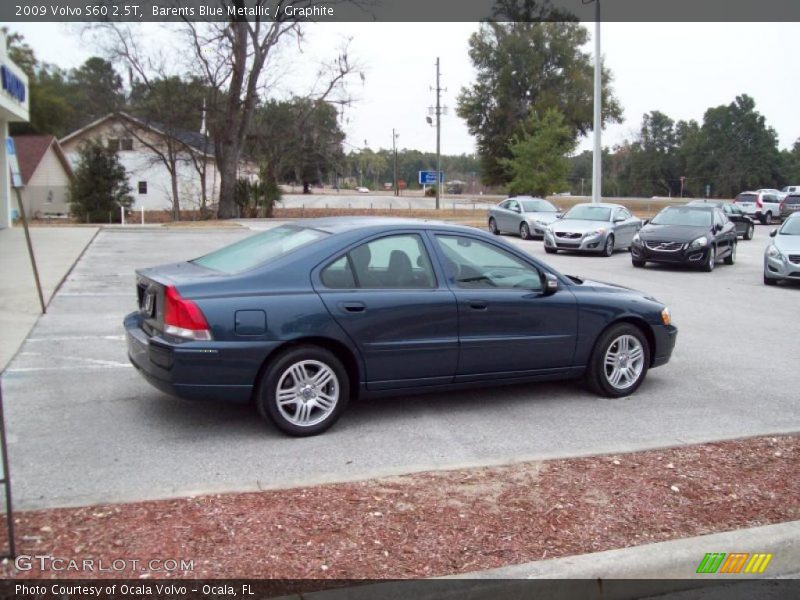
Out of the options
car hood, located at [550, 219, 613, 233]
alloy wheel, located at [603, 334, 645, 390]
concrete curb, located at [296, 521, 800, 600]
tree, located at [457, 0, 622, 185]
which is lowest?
concrete curb, located at [296, 521, 800, 600]

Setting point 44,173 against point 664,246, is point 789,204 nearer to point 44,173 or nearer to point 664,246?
point 664,246

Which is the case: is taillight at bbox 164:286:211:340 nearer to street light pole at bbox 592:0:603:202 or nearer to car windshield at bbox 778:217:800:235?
car windshield at bbox 778:217:800:235

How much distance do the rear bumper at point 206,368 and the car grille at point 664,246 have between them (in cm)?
1399

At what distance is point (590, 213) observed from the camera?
73.2 ft

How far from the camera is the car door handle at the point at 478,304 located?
234 inches

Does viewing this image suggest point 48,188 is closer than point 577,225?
No

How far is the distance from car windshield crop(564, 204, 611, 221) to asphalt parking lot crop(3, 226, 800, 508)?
1268cm

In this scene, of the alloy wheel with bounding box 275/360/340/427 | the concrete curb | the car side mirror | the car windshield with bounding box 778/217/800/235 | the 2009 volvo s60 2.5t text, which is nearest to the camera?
the concrete curb

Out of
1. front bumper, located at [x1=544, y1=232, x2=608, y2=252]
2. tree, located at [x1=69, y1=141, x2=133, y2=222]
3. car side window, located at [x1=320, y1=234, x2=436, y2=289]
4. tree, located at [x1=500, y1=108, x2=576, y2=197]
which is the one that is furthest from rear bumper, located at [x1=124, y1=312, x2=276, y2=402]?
tree, located at [x1=500, y1=108, x2=576, y2=197]

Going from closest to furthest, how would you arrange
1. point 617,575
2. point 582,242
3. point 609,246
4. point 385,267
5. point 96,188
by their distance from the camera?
point 617,575
point 385,267
point 582,242
point 609,246
point 96,188

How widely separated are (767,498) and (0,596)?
408 cm

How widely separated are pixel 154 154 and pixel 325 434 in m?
52.8

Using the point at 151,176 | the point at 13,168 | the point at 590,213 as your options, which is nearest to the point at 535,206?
the point at 590,213

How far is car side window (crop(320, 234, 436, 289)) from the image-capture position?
566cm
